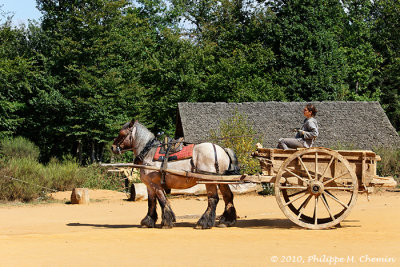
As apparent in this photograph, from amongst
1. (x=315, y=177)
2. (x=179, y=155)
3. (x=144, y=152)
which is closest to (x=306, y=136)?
(x=315, y=177)

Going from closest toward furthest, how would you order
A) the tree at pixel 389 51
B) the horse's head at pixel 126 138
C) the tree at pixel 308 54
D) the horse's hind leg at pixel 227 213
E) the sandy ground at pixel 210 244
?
the sandy ground at pixel 210 244 < the horse's hind leg at pixel 227 213 < the horse's head at pixel 126 138 < the tree at pixel 308 54 < the tree at pixel 389 51

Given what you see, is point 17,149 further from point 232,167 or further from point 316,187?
point 316,187

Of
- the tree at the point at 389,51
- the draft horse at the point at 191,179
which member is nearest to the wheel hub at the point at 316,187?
the draft horse at the point at 191,179

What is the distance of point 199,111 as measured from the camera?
31281mm

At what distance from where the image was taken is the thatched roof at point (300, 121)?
30.0 meters

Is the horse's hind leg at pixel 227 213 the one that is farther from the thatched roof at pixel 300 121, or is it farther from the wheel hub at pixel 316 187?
the thatched roof at pixel 300 121

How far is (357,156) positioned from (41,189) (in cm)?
1374

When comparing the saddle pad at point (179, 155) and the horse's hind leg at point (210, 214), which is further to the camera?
the saddle pad at point (179, 155)

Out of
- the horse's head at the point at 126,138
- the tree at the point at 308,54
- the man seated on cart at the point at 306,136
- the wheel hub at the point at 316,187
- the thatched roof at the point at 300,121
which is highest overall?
the tree at the point at 308,54

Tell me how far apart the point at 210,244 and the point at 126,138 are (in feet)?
13.2

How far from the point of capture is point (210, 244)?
992cm

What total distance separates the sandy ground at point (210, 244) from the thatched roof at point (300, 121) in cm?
1494

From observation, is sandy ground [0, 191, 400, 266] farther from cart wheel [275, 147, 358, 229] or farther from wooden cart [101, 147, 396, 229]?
wooden cart [101, 147, 396, 229]

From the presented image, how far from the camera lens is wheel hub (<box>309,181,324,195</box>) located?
38.2 feet
